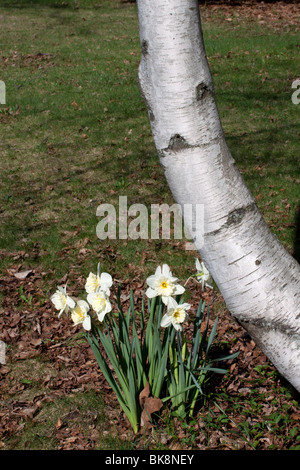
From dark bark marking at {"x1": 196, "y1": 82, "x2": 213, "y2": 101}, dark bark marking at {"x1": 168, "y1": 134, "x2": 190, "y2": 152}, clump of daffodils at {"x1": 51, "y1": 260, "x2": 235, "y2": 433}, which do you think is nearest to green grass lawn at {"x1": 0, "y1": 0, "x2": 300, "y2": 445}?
clump of daffodils at {"x1": 51, "y1": 260, "x2": 235, "y2": 433}

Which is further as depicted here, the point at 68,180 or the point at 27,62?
the point at 27,62

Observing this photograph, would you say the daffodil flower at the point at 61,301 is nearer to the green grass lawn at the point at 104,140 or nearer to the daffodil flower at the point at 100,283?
the daffodil flower at the point at 100,283

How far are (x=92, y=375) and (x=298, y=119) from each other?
5.32m

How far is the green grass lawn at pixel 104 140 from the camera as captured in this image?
16.0 ft

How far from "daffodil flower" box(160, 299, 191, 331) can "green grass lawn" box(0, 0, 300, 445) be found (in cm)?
118

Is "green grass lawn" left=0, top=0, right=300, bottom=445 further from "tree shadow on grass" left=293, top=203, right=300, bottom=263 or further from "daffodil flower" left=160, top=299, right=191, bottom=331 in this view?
"daffodil flower" left=160, top=299, right=191, bottom=331

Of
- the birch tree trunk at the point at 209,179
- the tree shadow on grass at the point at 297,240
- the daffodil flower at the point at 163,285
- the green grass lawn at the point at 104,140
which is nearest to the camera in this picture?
the birch tree trunk at the point at 209,179

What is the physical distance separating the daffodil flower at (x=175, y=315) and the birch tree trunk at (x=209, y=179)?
0.32 metres

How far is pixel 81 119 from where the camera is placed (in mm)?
7727

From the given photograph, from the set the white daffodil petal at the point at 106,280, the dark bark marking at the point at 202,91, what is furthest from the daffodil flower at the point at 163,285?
the dark bark marking at the point at 202,91

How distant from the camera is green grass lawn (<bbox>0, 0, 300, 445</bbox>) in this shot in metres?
4.87

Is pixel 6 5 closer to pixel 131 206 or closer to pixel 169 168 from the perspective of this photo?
pixel 131 206

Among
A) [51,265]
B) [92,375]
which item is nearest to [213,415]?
[92,375]

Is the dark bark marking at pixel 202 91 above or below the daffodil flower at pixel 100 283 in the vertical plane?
above
